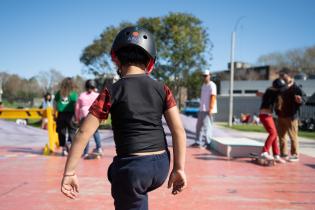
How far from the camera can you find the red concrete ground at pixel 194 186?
14.4ft

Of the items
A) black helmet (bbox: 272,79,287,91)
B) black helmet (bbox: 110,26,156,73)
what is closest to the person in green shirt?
black helmet (bbox: 272,79,287,91)

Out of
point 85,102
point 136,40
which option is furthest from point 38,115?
point 136,40

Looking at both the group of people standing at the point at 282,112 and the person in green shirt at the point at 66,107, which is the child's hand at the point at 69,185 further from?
the person in green shirt at the point at 66,107

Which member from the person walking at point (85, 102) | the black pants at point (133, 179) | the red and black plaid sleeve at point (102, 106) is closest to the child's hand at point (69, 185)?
the black pants at point (133, 179)

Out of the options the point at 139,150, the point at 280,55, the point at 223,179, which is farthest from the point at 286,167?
the point at 280,55

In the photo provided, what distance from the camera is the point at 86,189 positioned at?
512 cm

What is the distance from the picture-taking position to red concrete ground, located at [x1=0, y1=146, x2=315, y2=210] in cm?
439

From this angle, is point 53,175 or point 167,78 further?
point 167,78

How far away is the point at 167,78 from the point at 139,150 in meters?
20.1

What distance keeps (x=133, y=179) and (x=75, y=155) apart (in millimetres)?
398

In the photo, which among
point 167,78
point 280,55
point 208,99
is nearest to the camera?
point 208,99

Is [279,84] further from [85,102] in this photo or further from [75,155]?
[75,155]

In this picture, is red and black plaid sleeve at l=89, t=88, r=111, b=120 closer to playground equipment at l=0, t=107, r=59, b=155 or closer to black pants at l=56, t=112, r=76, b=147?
black pants at l=56, t=112, r=76, b=147

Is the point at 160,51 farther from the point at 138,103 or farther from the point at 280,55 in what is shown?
the point at 280,55
